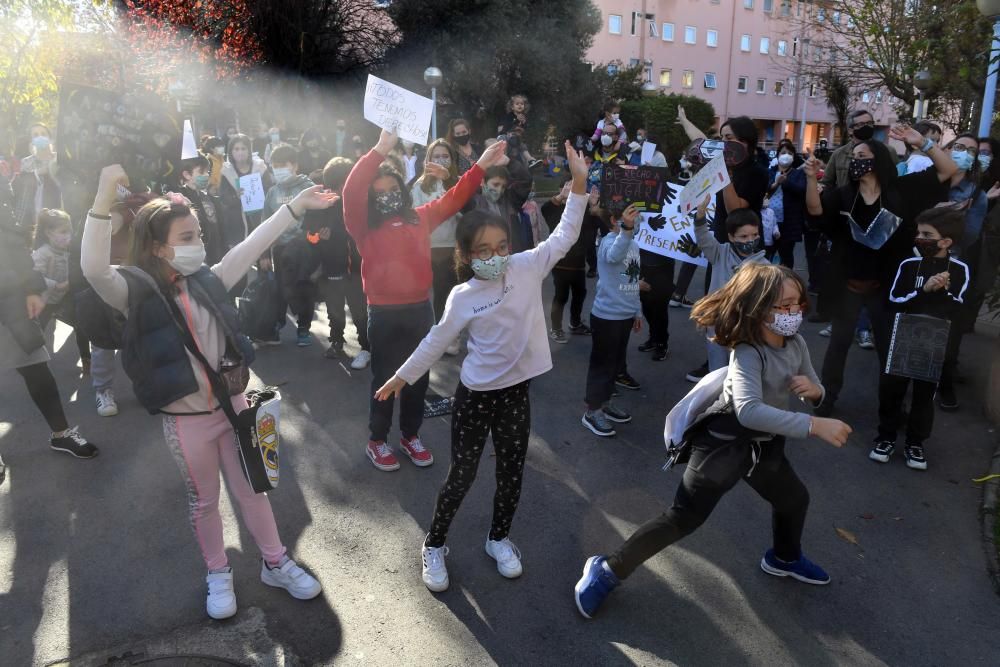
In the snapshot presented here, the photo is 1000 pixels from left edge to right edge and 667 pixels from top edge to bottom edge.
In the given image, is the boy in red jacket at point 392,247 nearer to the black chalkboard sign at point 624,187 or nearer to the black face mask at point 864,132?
the black chalkboard sign at point 624,187

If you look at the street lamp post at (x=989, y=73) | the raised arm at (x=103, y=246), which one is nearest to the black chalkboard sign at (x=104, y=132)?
the raised arm at (x=103, y=246)

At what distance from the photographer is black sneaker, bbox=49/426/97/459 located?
4.82 m

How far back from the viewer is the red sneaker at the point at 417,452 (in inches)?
183

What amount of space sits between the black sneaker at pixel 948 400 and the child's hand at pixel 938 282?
1.60m

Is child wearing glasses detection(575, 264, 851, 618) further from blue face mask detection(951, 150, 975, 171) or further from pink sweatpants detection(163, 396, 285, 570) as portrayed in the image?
blue face mask detection(951, 150, 975, 171)

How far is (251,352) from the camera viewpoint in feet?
10.3

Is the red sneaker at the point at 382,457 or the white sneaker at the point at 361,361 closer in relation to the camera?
the red sneaker at the point at 382,457

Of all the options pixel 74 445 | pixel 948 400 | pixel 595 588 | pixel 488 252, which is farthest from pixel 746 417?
pixel 74 445

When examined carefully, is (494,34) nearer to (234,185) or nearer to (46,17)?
(46,17)

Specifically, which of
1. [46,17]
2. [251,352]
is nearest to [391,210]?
[251,352]

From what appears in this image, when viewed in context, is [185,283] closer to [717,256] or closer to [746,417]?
[746,417]

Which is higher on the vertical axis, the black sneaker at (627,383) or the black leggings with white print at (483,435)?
the black leggings with white print at (483,435)

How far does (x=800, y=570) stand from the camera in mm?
3410

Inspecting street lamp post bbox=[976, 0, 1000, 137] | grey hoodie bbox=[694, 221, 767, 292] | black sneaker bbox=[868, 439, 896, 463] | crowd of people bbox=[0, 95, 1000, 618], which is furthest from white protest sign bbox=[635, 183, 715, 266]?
street lamp post bbox=[976, 0, 1000, 137]
